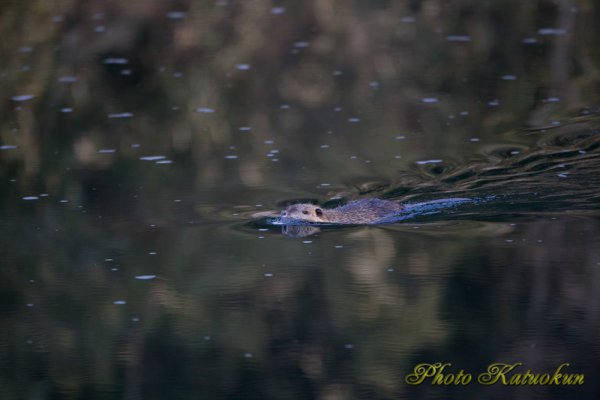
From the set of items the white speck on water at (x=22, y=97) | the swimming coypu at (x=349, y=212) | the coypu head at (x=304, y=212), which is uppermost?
the coypu head at (x=304, y=212)

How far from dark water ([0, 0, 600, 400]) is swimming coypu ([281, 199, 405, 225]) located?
0.15 metres

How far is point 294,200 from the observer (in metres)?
8.23

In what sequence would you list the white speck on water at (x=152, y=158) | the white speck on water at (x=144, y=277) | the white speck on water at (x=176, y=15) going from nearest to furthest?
the white speck on water at (x=144, y=277) → the white speck on water at (x=152, y=158) → the white speck on water at (x=176, y=15)

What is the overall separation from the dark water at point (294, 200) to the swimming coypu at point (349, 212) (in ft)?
0.50

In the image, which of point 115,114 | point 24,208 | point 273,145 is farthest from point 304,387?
point 115,114

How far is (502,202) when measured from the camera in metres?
7.96

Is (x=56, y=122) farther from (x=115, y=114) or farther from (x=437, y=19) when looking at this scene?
(x=437, y=19)

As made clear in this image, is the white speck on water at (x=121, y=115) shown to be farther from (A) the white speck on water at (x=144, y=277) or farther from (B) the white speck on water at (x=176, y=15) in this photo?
(A) the white speck on water at (x=144, y=277)

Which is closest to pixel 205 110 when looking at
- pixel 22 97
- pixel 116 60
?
A: pixel 22 97

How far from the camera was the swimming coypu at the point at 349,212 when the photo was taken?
24.5ft

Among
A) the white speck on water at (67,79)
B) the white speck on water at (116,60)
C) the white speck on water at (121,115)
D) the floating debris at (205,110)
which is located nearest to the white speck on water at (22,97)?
the white speck on water at (67,79)

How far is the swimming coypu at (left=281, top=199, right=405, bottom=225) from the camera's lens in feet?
24.5

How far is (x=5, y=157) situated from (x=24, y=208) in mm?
1702

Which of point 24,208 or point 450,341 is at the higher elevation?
point 450,341
